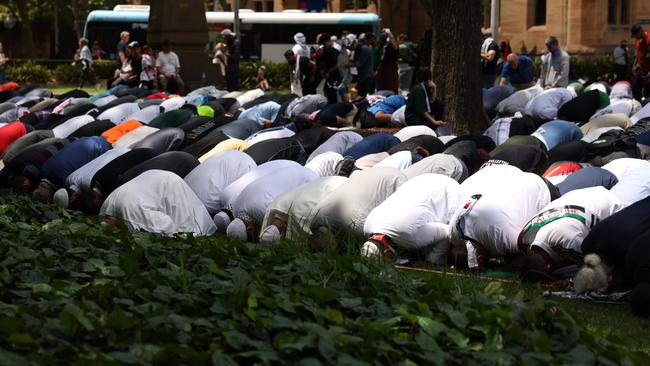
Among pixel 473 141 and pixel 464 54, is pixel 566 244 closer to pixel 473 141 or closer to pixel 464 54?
pixel 473 141

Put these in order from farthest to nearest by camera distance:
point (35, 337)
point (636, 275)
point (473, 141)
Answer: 1. point (473, 141)
2. point (636, 275)
3. point (35, 337)

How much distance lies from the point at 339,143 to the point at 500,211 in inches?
199

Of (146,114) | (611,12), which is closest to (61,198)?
(146,114)

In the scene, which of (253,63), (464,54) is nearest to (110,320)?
(464,54)

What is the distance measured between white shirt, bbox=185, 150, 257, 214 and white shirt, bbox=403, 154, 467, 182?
2.05 meters

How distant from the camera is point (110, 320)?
5.25 m

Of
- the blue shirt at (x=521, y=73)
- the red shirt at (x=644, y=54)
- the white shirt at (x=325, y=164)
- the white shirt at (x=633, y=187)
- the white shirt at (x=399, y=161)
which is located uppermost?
the red shirt at (x=644, y=54)

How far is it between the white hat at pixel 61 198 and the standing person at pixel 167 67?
39.4ft

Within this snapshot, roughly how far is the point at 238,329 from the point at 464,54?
39.1ft

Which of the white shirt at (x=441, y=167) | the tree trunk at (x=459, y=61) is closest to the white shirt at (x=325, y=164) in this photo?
the white shirt at (x=441, y=167)

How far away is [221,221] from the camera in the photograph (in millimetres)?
11672

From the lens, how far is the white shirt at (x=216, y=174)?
12195mm

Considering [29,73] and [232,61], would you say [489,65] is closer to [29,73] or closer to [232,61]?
[232,61]

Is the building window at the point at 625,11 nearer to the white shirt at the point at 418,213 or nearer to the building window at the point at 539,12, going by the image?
the building window at the point at 539,12
